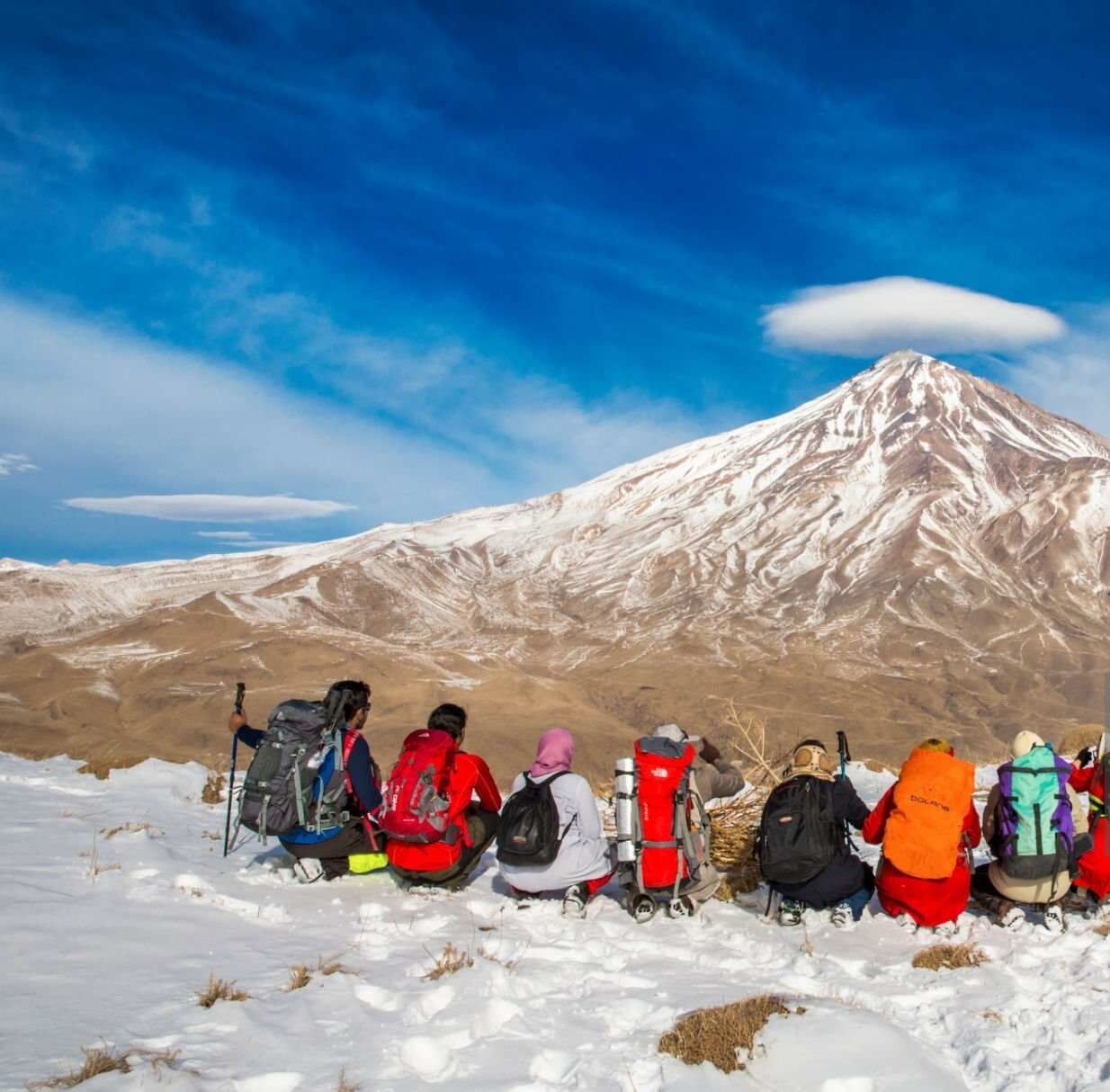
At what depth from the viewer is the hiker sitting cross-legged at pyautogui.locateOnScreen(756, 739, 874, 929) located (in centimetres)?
539

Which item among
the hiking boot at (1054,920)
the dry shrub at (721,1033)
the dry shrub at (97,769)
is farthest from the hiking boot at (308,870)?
the dry shrub at (97,769)

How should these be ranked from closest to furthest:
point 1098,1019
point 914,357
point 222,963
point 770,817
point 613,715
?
point 1098,1019 < point 222,963 < point 770,817 < point 613,715 < point 914,357

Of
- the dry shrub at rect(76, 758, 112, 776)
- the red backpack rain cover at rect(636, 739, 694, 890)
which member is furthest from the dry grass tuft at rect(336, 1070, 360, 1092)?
the dry shrub at rect(76, 758, 112, 776)

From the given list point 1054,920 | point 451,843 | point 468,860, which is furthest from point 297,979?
point 1054,920

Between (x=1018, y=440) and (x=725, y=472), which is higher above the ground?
(x=1018, y=440)

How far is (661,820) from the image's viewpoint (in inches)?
221

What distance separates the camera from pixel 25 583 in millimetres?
77750

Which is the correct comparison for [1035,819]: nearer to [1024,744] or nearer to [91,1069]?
[1024,744]

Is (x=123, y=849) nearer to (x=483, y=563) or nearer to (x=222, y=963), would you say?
(x=222, y=963)

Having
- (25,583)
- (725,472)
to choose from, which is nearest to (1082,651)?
(725,472)

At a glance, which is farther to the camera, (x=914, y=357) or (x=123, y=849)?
→ (x=914, y=357)

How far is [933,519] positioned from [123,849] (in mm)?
94934

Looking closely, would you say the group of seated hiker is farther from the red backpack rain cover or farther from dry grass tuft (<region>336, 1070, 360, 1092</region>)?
dry grass tuft (<region>336, 1070, 360, 1092</region>)

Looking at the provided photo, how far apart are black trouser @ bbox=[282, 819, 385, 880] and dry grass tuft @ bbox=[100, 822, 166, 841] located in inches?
46.4
